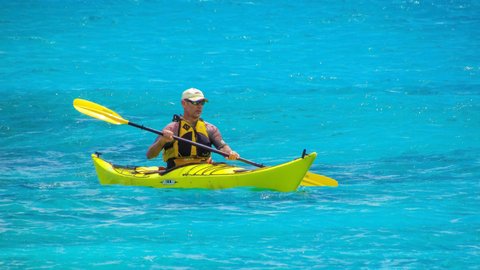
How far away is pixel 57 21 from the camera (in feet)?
85.8

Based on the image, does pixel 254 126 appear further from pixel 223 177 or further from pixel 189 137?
pixel 223 177

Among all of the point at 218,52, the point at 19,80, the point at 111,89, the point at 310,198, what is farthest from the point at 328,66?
the point at 310,198

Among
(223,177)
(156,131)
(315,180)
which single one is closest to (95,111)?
(156,131)

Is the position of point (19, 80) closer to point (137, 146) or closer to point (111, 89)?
point (111, 89)

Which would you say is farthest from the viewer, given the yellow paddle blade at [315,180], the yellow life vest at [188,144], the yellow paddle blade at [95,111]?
the yellow paddle blade at [95,111]

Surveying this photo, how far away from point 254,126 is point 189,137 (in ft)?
18.4

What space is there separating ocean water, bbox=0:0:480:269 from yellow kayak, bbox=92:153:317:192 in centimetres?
12

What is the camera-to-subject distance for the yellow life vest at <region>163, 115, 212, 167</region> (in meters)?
11.3

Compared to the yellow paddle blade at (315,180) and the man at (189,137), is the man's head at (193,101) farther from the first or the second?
the yellow paddle blade at (315,180)

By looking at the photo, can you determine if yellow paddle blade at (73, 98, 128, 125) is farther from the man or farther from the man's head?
the man's head

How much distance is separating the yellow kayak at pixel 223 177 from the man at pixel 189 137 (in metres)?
0.17

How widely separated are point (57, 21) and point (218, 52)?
4.80m

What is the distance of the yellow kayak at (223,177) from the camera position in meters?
10.8

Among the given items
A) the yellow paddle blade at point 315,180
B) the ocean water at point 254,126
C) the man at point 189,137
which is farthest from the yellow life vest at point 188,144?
the yellow paddle blade at point 315,180
